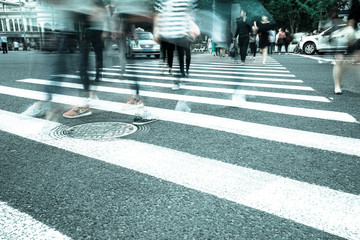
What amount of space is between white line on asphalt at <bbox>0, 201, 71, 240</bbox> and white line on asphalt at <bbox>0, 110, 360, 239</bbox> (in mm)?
938

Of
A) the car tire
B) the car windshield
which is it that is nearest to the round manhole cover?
the car windshield

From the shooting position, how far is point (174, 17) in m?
4.33

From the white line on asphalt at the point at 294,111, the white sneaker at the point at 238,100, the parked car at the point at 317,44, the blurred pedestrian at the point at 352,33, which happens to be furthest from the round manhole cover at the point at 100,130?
the parked car at the point at 317,44

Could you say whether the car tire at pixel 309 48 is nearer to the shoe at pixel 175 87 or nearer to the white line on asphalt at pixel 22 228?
the shoe at pixel 175 87

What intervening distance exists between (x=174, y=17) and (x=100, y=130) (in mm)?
1939

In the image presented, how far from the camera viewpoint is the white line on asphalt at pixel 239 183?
1915 mm

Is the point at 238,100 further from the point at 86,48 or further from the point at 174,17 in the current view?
the point at 86,48

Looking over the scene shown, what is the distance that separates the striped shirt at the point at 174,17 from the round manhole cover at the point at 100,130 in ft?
5.02

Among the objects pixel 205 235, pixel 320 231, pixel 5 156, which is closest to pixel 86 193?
pixel 205 235

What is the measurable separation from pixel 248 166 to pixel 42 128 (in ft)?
8.66

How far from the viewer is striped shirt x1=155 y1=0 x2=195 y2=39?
13.9 ft

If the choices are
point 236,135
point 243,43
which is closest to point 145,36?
point 243,43

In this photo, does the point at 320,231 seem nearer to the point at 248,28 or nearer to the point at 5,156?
the point at 5,156

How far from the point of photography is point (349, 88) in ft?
21.8
